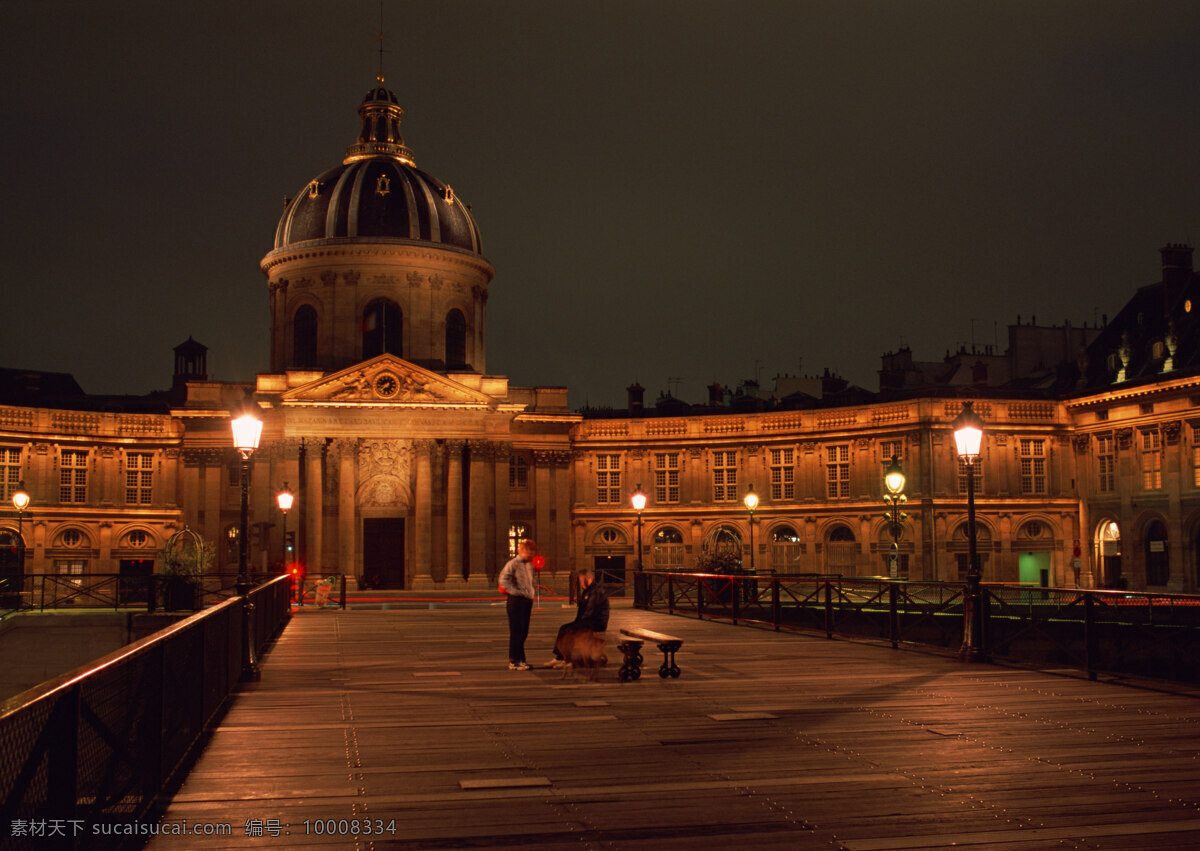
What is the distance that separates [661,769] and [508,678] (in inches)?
297

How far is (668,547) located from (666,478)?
3.75m

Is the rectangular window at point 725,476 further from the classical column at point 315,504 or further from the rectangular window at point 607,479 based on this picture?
the classical column at point 315,504

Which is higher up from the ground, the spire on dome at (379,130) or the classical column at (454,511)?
the spire on dome at (379,130)

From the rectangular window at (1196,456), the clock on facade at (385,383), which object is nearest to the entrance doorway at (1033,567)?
the rectangular window at (1196,456)

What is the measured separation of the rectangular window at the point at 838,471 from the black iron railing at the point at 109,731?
178 ft

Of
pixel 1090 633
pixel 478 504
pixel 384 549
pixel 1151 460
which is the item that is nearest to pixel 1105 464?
pixel 1151 460

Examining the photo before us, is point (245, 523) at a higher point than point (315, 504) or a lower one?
lower

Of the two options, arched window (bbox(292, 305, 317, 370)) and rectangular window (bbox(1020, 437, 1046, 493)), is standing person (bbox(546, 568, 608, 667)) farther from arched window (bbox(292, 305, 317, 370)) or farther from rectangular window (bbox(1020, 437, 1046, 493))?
arched window (bbox(292, 305, 317, 370))

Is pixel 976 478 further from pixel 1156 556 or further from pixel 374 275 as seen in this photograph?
pixel 374 275

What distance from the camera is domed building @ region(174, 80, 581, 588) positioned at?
194 ft

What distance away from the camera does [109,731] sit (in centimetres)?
820

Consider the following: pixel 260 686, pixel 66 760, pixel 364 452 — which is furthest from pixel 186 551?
pixel 66 760

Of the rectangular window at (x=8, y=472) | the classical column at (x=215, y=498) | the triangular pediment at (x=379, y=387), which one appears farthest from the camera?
the rectangular window at (x=8, y=472)

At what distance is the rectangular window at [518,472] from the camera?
2608 inches
